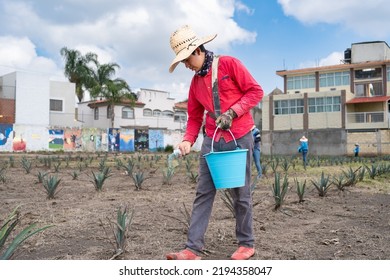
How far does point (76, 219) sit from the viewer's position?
4.69 metres

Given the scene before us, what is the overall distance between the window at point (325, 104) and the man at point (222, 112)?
3970 centimetres

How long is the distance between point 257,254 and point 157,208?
7.81 feet

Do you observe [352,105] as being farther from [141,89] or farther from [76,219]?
[76,219]

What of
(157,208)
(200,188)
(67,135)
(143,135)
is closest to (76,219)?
(157,208)

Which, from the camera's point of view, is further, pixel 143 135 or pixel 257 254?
pixel 143 135

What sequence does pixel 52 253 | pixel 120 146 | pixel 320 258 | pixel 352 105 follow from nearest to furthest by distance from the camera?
1. pixel 320 258
2. pixel 52 253
3. pixel 120 146
4. pixel 352 105

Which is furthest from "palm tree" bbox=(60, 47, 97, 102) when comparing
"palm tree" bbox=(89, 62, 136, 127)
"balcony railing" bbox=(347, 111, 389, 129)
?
"balcony railing" bbox=(347, 111, 389, 129)

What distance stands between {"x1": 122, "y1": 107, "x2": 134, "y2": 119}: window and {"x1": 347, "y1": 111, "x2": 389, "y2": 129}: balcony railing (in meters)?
23.1

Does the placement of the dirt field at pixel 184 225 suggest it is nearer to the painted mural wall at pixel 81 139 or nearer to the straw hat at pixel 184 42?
the straw hat at pixel 184 42

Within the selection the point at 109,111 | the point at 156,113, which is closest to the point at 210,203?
the point at 109,111

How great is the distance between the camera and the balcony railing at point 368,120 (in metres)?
40.0

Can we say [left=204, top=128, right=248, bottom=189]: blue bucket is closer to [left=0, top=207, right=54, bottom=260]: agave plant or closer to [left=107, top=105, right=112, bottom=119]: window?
[left=0, top=207, right=54, bottom=260]: agave plant

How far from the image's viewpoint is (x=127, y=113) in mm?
46469

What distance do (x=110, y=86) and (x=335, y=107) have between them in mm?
22219
